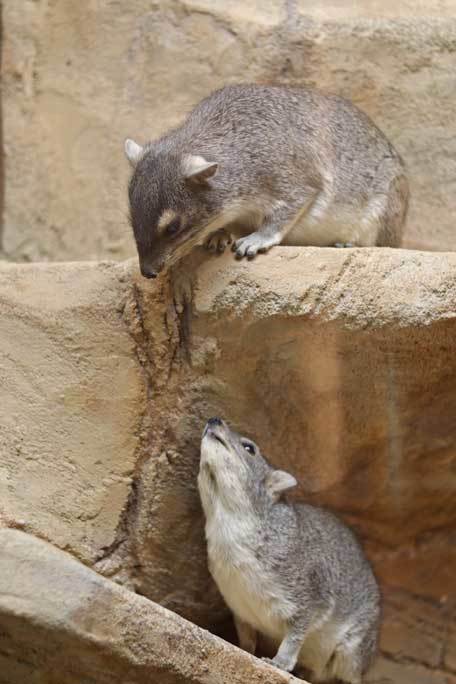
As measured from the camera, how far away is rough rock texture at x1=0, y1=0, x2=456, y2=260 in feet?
25.8

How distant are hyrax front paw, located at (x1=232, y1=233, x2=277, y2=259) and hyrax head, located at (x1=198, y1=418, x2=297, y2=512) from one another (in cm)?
93

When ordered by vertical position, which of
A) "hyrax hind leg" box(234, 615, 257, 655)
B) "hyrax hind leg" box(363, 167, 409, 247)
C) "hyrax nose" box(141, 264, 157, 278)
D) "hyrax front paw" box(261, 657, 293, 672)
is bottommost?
"hyrax hind leg" box(234, 615, 257, 655)

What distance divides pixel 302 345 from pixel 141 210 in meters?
1.14

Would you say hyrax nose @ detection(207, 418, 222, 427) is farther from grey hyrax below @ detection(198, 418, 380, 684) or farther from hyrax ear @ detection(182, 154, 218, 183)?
hyrax ear @ detection(182, 154, 218, 183)

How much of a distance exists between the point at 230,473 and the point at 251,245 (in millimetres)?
1269

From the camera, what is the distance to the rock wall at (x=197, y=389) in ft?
19.2

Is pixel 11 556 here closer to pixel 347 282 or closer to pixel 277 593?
pixel 277 593

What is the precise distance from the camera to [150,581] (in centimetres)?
628

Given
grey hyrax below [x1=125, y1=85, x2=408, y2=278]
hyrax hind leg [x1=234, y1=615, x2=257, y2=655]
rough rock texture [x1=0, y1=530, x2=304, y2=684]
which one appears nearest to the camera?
rough rock texture [x1=0, y1=530, x2=304, y2=684]

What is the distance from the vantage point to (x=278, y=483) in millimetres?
6277

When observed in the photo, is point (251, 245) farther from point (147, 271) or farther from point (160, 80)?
point (160, 80)

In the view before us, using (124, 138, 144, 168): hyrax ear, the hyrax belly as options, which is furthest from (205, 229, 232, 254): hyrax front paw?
the hyrax belly

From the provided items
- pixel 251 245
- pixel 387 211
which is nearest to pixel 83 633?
pixel 251 245

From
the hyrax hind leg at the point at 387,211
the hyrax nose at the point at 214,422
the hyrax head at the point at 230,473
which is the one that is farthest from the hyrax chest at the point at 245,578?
the hyrax hind leg at the point at 387,211
